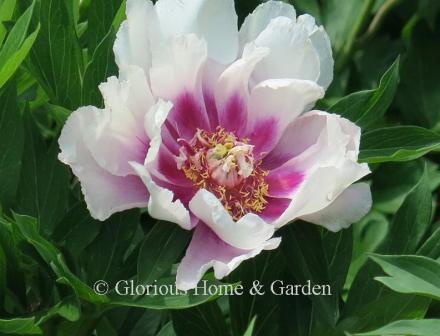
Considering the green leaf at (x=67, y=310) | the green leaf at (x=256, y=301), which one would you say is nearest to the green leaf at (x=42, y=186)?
the green leaf at (x=67, y=310)

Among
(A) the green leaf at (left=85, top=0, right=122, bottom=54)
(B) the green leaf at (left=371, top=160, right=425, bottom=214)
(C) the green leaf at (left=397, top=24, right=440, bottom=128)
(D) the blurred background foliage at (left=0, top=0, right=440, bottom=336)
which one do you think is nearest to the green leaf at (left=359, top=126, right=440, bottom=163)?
(D) the blurred background foliage at (left=0, top=0, right=440, bottom=336)

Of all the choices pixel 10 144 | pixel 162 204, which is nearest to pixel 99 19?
pixel 10 144

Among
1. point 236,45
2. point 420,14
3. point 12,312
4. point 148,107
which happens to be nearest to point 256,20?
point 236,45

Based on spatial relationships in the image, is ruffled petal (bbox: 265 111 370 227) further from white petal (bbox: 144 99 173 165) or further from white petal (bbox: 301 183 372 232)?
white petal (bbox: 144 99 173 165)

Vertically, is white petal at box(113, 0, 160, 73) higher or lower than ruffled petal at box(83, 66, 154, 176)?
A: higher

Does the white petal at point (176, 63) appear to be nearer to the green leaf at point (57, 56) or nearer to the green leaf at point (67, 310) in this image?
the green leaf at point (57, 56)

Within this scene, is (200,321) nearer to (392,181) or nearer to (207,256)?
(207,256)
